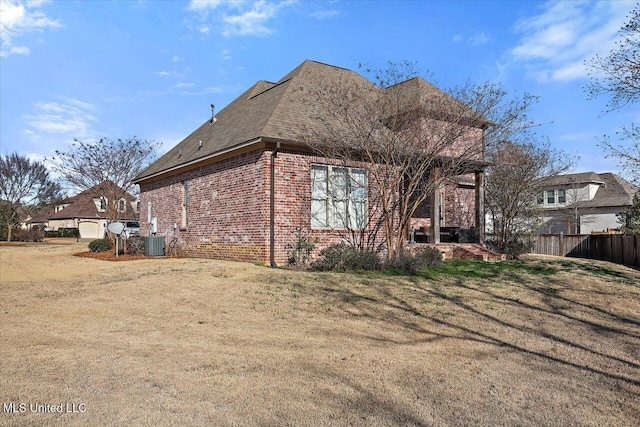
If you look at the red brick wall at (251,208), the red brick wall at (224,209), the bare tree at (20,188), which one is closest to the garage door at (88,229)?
the bare tree at (20,188)

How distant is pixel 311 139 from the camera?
14.1 meters

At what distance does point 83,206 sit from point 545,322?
5383 centimetres

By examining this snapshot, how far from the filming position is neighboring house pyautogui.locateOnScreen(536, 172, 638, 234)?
4034cm

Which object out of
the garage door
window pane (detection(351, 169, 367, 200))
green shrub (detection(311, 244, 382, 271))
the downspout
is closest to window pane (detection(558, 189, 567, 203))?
window pane (detection(351, 169, 367, 200))

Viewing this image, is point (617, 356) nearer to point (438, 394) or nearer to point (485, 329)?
point (485, 329)

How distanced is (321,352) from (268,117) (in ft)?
34.8

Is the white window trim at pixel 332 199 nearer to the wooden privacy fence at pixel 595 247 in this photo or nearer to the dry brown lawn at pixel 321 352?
the dry brown lawn at pixel 321 352

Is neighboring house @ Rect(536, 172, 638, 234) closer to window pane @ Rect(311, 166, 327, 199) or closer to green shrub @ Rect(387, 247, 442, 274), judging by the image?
green shrub @ Rect(387, 247, 442, 274)

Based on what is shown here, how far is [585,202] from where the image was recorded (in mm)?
41375

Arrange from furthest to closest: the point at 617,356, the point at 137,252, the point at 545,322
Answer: the point at 137,252 < the point at 545,322 < the point at 617,356

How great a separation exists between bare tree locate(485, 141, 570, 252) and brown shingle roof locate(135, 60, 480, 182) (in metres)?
4.97

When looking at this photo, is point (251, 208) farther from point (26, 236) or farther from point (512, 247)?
point (26, 236)

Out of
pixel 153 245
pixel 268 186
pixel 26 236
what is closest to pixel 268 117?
pixel 268 186

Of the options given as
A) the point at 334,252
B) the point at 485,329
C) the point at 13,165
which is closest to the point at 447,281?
the point at 334,252
